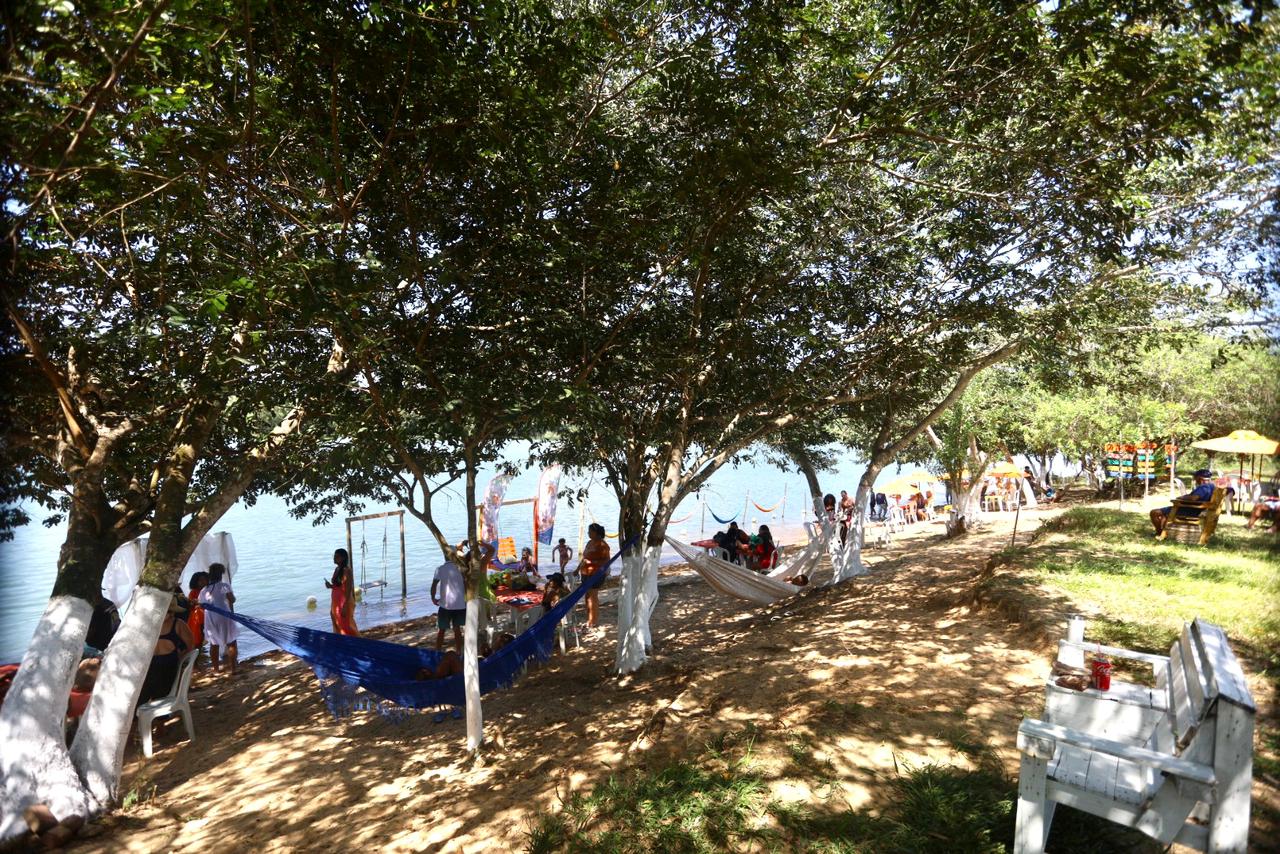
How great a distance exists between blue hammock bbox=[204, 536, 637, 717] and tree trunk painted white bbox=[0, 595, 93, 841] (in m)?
1.12

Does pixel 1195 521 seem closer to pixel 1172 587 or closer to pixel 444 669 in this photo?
pixel 1172 587

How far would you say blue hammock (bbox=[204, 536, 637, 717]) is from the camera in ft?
16.2

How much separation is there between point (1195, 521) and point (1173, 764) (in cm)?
765

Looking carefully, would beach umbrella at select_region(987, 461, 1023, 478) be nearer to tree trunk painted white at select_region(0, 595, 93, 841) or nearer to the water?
the water

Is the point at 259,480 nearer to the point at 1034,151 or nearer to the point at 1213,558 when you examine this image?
the point at 1034,151

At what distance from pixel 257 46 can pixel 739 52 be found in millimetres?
2527

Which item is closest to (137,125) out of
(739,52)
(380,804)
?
(739,52)

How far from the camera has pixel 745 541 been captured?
10.4 m

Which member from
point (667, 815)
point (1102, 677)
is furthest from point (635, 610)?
point (1102, 677)

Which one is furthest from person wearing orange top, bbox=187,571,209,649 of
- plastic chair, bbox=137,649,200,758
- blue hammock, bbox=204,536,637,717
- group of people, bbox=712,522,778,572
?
group of people, bbox=712,522,778,572

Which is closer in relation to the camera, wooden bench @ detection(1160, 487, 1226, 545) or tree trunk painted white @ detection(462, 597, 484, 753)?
tree trunk painted white @ detection(462, 597, 484, 753)

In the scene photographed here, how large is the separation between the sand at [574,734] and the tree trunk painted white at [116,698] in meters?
0.26

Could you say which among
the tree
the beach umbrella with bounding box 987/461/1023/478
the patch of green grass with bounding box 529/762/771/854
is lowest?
the patch of green grass with bounding box 529/762/771/854

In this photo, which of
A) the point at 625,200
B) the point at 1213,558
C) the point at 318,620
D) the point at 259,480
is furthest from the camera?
the point at 318,620
